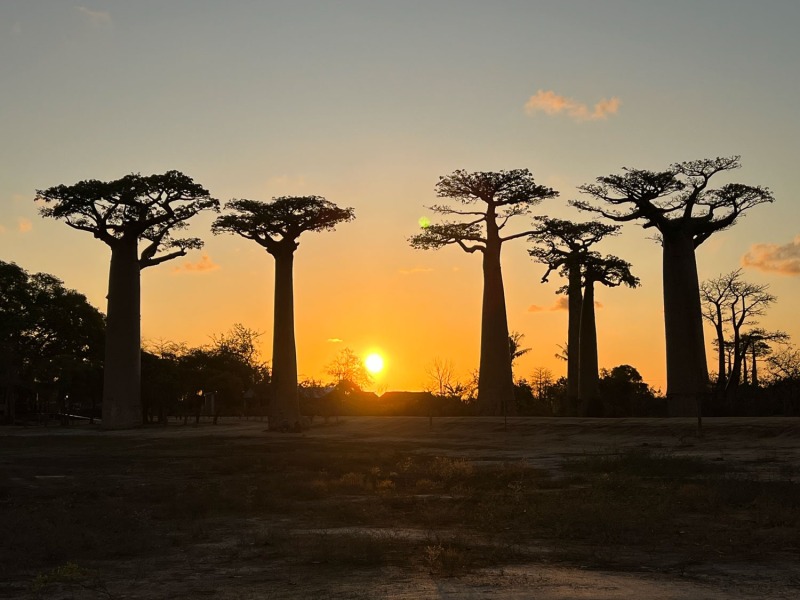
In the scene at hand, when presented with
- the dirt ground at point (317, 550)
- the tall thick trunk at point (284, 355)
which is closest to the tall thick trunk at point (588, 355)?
the tall thick trunk at point (284, 355)

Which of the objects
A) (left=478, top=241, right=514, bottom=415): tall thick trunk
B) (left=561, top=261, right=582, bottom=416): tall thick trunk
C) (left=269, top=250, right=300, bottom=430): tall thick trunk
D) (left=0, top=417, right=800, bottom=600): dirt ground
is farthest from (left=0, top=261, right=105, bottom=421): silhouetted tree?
(left=0, top=417, right=800, bottom=600): dirt ground

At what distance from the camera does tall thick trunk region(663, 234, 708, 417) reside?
35.3 metres

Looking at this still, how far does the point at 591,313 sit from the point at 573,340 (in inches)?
155

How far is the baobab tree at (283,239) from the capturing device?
40.5 meters

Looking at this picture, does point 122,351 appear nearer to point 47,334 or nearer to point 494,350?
point 47,334

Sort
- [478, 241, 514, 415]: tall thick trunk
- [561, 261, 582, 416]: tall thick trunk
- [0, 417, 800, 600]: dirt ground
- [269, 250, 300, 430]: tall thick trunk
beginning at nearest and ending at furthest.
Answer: [0, 417, 800, 600]: dirt ground < [269, 250, 300, 430]: tall thick trunk < [478, 241, 514, 415]: tall thick trunk < [561, 261, 582, 416]: tall thick trunk

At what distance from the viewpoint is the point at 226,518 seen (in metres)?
12.1

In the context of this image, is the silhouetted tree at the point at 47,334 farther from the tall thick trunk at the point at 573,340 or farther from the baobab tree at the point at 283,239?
the tall thick trunk at the point at 573,340

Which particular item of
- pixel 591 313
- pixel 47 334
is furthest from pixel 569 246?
pixel 47 334

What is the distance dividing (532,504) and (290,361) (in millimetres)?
29532

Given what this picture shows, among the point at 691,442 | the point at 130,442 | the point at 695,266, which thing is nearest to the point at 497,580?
the point at 691,442

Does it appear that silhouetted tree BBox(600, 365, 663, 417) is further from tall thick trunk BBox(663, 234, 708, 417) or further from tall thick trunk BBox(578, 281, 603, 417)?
tall thick trunk BBox(663, 234, 708, 417)

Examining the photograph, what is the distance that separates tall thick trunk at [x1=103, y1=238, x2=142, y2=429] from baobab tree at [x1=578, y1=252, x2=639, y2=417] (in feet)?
75.3

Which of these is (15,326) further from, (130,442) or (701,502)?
(701,502)
